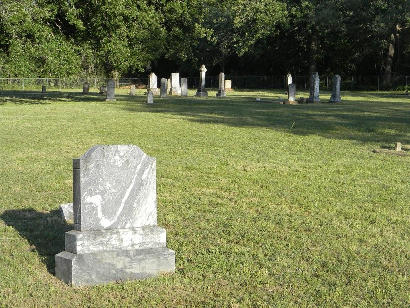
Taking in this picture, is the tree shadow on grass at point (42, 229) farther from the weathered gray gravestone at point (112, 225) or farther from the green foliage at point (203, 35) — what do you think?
the green foliage at point (203, 35)

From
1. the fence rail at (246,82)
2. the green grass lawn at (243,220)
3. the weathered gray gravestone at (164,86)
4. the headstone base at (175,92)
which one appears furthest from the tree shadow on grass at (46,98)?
the green grass lawn at (243,220)

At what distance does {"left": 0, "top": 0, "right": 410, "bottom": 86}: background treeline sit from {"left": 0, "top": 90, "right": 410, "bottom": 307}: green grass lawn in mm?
12628

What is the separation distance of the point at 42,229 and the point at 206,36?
5823 cm

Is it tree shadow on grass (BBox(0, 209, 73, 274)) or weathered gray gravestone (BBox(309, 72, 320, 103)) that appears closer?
tree shadow on grass (BBox(0, 209, 73, 274))

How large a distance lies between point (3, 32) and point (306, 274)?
2608cm

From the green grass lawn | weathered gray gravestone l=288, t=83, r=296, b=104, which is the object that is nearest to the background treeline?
weathered gray gravestone l=288, t=83, r=296, b=104

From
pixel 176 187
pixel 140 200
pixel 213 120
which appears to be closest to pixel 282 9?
pixel 213 120

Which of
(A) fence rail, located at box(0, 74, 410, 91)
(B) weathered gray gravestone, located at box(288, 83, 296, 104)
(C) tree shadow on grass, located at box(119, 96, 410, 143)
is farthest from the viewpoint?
(A) fence rail, located at box(0, 74, 410, 91)

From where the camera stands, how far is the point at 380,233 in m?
7.02

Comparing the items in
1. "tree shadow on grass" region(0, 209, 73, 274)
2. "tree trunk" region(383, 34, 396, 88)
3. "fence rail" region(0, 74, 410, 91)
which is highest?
"tree trunk" region(383, 34, 396, 88)

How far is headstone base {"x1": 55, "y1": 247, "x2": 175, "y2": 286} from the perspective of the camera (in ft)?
17.4

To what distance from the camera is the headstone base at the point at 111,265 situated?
5.30 meters

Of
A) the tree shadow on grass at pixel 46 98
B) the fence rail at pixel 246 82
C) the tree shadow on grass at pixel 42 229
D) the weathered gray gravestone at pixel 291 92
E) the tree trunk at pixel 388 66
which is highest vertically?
the tree trunk at pixel 388 66

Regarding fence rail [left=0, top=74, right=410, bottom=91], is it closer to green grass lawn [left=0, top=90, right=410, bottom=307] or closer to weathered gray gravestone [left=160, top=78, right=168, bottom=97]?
weathered gray gravestone [left=160, top=78, right=168, bottom=97]
